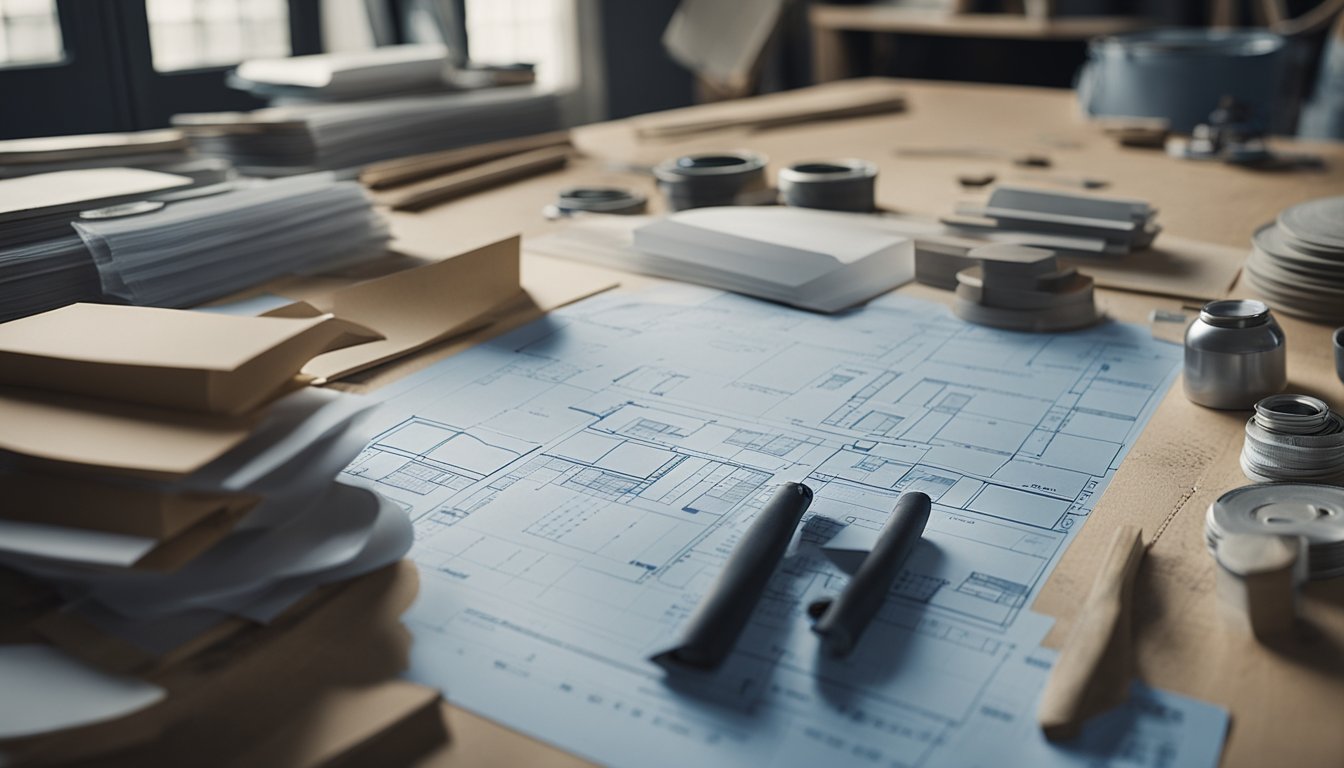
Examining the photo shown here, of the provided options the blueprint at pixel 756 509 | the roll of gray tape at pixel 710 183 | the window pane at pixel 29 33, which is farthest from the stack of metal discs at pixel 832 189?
the window pane at pixel 29 33

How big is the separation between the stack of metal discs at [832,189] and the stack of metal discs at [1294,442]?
2.74 ft

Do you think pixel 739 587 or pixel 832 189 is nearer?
pixel 739 587

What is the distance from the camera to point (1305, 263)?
4.23ft

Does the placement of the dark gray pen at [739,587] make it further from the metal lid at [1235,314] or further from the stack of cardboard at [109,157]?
the stack of cardboard at [109,157]

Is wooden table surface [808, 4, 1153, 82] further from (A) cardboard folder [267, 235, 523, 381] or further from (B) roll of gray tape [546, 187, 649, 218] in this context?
(A) cardboard folder [267, 235, 523, 381]

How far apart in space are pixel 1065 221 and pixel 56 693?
128 cm

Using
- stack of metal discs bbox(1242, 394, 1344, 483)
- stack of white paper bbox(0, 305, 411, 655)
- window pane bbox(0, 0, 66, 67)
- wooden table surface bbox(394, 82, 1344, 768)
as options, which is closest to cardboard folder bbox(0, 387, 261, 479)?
stack of white paper bbox(0, 305, 411, 655)

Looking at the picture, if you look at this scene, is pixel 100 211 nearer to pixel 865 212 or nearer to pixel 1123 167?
pixel 865 212

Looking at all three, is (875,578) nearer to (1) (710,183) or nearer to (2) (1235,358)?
(2) (1235,358)

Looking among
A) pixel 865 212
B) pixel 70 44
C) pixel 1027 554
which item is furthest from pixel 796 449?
pixel 70 44

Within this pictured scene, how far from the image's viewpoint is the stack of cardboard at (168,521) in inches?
26.5

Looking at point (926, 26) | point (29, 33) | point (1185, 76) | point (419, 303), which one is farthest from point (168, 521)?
point (926, 26)

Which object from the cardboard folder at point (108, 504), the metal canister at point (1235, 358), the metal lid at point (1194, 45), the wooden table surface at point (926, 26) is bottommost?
the metal canister at point (1235, 358)

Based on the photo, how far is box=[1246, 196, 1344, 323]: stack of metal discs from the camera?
127cm
